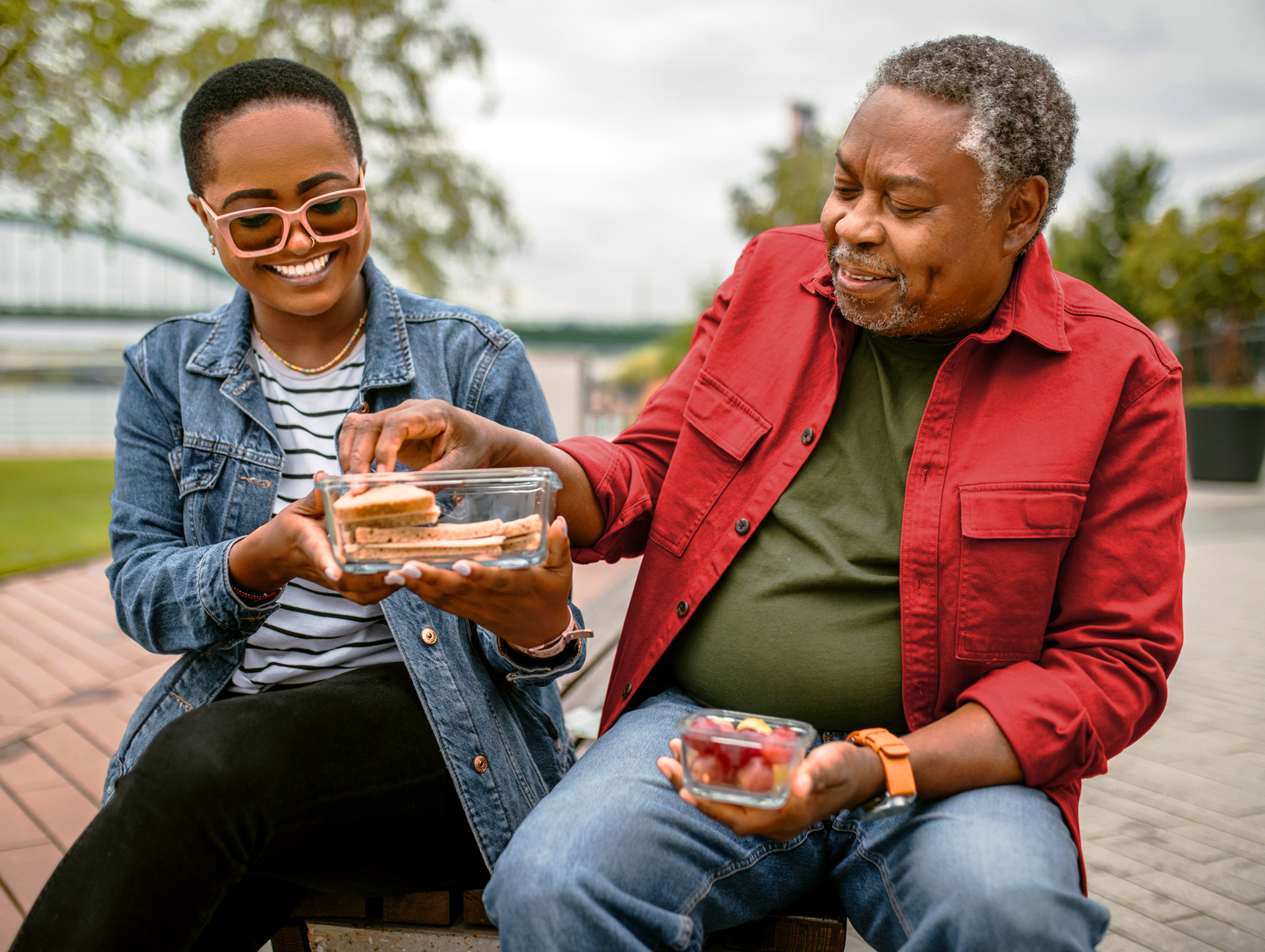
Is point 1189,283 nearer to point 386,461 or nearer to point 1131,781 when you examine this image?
point 1131,781

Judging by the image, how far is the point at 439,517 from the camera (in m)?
1.31

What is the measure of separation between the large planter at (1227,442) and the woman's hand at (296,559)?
1093 centimetres

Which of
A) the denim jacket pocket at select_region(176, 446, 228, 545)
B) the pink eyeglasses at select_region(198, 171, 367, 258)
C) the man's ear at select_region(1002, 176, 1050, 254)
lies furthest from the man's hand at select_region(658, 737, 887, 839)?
the pink eyeglasses at select_region(198, 171, 367, 258)

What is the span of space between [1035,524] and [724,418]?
1.83ft

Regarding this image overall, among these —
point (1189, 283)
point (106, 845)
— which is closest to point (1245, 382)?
point (1189, 283)

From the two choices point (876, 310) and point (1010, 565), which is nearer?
point (1010, 565)

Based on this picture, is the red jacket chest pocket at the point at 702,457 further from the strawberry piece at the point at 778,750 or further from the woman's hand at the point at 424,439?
the strawberry piece at the point at 778,750

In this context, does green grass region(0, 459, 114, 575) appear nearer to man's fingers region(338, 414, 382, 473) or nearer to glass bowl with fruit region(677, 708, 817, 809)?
man's fingers region(338, 414, 382, 473)

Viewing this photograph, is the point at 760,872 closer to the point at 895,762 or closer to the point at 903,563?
the point at 895,762

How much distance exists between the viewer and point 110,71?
289 inches

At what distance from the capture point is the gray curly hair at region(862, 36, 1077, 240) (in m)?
1.44

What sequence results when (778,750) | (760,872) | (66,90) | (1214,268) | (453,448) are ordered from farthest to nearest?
1. (1214,268)
2. (66,90)
3. (453,448)
4. (760,872)
5. (778,750)


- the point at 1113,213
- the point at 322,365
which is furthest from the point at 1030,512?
the point at 1113,213

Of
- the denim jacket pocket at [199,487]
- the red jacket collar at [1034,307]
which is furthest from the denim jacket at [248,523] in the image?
the red jacket collar at [1034,307]
